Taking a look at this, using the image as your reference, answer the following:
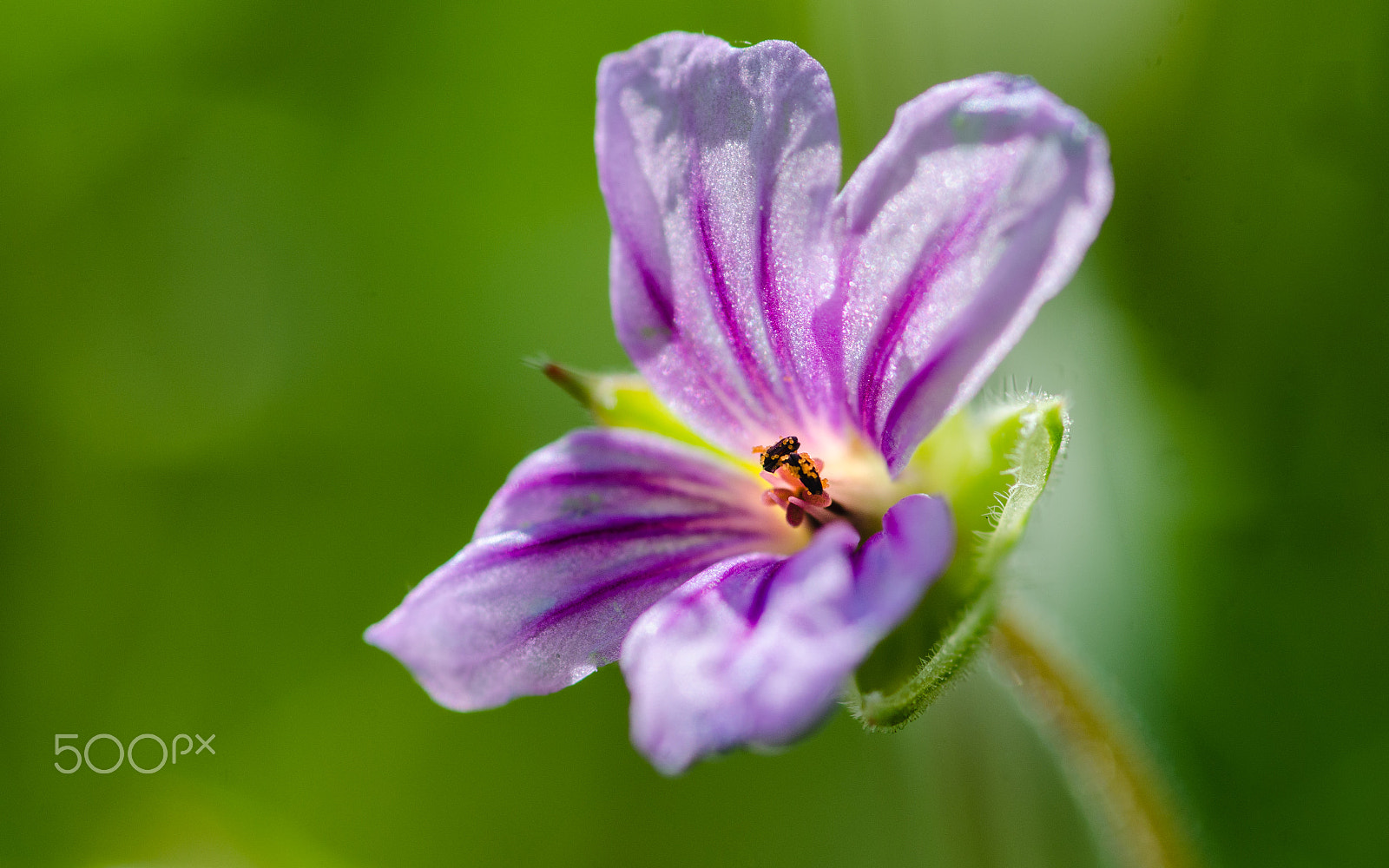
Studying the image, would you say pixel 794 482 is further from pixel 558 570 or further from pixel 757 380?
pixel 558 570

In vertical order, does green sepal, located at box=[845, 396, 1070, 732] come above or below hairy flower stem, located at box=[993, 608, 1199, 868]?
above

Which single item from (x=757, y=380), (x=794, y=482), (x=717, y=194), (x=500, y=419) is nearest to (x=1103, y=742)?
(x=794, y=482)

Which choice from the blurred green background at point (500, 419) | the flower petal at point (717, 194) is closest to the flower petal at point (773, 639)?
the flower petal at point (717, 194)

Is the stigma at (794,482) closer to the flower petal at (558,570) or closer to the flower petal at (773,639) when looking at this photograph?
the flower petal at (558,570)

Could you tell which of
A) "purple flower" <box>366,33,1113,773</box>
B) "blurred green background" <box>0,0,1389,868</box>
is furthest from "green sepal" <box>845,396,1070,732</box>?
"blurred green background" <box>0,0,1389,868</box>

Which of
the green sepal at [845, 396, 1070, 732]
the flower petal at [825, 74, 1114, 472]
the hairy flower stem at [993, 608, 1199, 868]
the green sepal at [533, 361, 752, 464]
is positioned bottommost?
the hairy flower stem at [993, 608, 1199, 868]

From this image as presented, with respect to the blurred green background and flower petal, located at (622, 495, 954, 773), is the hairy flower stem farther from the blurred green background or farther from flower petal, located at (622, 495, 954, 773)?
flower petal, located at (622, 495, 954, 773)

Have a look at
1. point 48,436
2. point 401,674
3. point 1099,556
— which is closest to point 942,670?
point 1099,556

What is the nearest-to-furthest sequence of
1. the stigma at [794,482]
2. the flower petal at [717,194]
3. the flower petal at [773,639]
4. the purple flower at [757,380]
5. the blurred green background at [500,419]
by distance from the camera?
the flower petal at [773,639] → the purple flower at [757,380] → the flower petal at [717,194] → the stigma at [794,482] → the blurred green background at [500,419]
